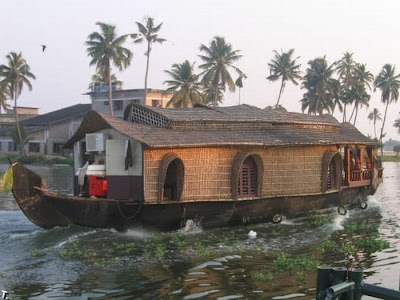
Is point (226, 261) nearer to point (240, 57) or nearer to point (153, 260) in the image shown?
point (153, 260)

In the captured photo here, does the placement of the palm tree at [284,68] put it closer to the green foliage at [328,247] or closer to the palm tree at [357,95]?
the palm tree at [357,95]

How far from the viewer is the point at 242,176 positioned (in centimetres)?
1152

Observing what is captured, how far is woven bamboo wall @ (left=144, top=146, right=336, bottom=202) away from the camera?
402 inches

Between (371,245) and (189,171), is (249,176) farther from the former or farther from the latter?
(371,245)

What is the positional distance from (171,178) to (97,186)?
1.60 meters

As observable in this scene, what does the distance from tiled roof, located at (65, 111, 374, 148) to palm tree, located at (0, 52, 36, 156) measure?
1188 inches

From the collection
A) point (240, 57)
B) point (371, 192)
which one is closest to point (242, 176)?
point (371, 192)

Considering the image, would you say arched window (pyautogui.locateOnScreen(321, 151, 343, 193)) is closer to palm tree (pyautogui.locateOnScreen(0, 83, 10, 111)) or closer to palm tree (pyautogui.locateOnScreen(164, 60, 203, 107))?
palm tree (pyautogui.locateOnScreen(164, 60, 203, 107))

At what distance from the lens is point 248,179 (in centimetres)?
1156

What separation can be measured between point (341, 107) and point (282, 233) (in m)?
38.3

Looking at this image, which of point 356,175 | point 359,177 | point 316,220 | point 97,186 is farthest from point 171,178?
point 359,177

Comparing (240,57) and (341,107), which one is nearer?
(240,57)

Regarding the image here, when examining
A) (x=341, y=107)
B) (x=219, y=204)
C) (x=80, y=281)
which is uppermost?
(x=341, y=107)

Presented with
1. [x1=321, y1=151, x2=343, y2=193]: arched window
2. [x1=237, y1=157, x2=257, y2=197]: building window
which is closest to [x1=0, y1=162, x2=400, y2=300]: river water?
[x1=237, y1=157, x2=257, y2=197]: building window
